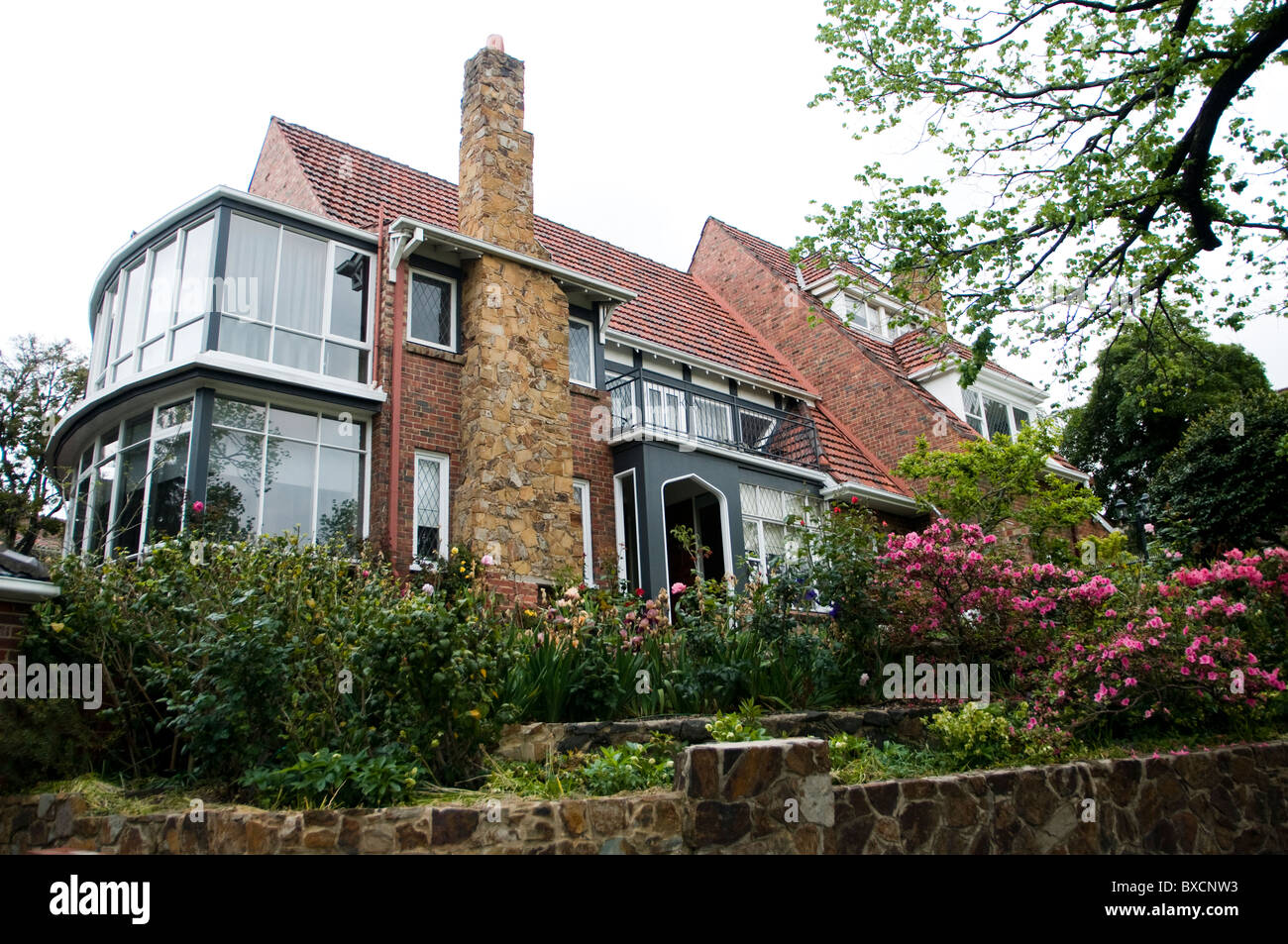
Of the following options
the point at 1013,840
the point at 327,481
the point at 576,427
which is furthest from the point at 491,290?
the point at 1013,840

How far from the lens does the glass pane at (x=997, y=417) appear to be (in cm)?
2294

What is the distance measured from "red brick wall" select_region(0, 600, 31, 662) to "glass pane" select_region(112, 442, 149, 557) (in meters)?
4.90

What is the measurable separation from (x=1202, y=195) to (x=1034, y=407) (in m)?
14.2

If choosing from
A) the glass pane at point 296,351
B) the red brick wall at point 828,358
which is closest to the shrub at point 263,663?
the glass pane at point 296,351

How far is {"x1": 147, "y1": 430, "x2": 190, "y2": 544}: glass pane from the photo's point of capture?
11695mm

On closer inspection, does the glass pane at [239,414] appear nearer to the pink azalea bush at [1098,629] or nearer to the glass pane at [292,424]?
the glass pane at [292,424]

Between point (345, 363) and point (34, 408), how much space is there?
44.4 feet

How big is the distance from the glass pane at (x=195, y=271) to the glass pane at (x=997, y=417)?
58.2 feet

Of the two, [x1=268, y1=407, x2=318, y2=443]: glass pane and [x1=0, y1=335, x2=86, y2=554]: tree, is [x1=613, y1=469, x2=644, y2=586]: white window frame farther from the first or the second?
[x1=0, y1=335, x2=86, y2=554]: tree

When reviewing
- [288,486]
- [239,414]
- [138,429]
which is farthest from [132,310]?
[288,486]

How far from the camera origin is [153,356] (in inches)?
512

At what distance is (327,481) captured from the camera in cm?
1270

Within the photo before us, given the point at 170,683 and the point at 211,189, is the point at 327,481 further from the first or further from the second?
the point at 170,683

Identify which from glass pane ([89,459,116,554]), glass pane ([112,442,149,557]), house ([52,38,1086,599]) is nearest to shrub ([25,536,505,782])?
house ([52,38,1086,599])
